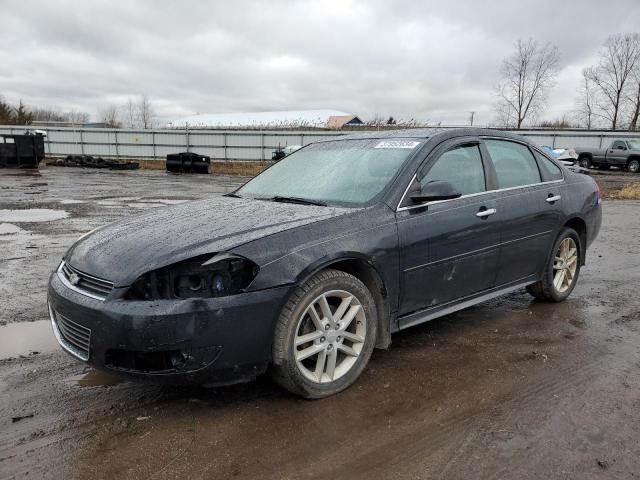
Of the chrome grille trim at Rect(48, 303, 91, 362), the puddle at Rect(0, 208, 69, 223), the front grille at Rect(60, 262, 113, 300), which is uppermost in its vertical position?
the front grille at Rect(60, 262, 113, 300)

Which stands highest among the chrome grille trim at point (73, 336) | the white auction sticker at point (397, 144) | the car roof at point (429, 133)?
the car roof at point (429, 133)

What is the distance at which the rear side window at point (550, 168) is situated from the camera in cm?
460

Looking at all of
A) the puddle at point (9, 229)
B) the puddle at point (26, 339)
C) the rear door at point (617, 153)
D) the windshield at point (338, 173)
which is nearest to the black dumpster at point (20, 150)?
the puddle at point (9, 229)

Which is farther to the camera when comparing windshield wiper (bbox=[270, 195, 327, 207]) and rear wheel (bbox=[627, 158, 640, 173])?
rear wheel (bbox=[627, 158, 640, 173])

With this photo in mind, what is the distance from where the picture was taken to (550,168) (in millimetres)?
4656

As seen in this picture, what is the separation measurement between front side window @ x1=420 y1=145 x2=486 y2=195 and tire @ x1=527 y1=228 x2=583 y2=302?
1.21 m

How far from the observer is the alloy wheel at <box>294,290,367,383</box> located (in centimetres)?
286

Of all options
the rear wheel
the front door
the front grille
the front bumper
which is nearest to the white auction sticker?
the front door

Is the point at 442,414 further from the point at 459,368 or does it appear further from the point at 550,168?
the point at 550,168

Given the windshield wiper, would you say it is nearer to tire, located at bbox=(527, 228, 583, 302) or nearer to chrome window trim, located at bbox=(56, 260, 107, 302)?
chrome window trim, located at bbox=(56, 260, 107, 302)

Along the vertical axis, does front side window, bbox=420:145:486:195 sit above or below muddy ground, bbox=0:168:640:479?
above

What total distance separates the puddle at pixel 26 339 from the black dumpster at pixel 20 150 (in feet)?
89.9

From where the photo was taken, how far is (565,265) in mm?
4789

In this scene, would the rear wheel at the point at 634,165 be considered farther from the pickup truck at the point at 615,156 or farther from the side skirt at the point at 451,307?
the side skirt at the point at 451,307
